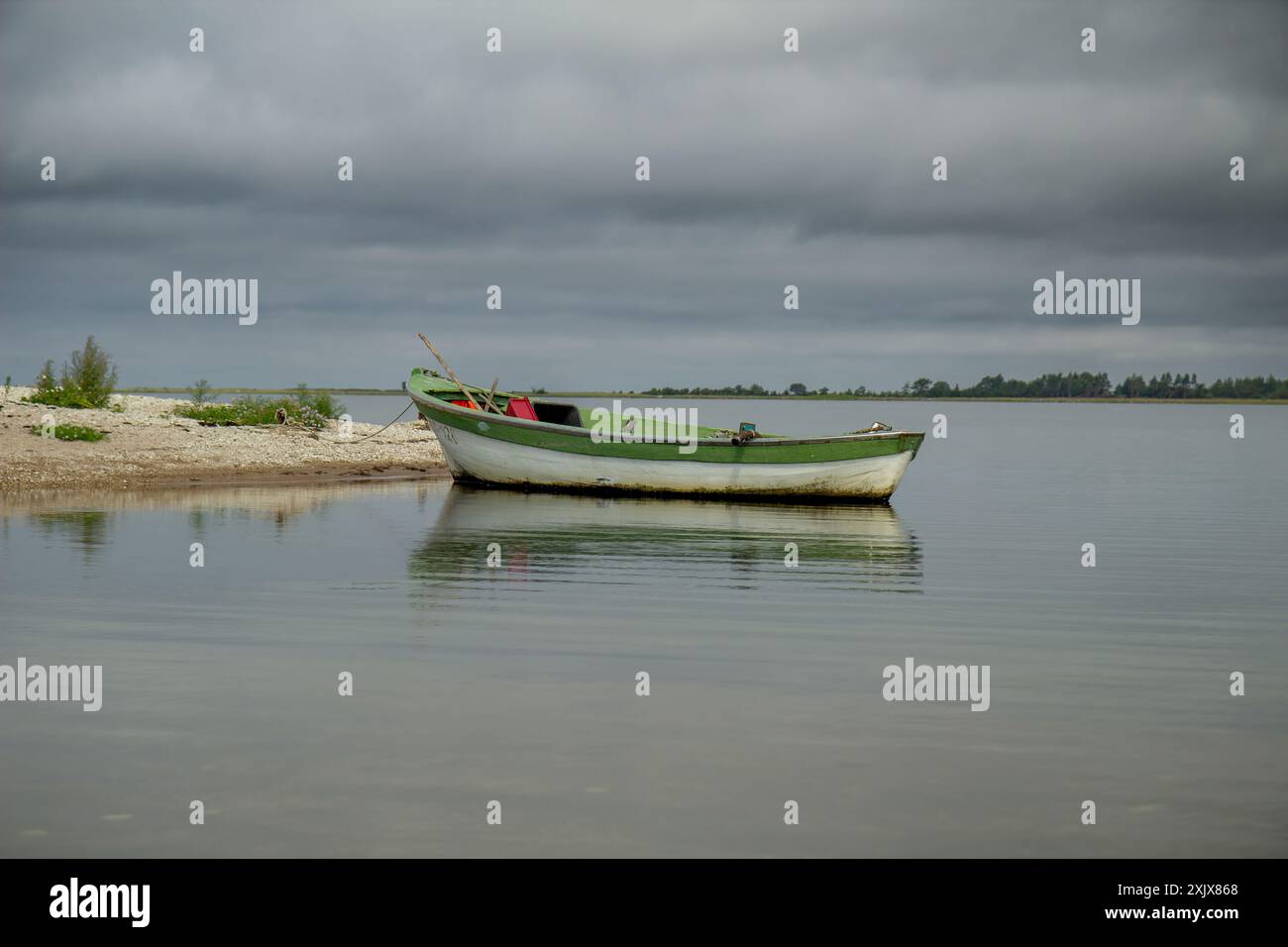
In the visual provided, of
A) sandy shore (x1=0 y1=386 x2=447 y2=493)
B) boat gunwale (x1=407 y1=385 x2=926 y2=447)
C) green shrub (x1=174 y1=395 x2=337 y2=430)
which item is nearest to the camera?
boat gunwale (x1=407 y1=385 x2=926 y2=447)

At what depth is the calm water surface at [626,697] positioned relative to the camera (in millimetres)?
8719

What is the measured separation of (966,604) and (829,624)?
3121 millimetres

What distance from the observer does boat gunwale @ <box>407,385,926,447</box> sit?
110ft

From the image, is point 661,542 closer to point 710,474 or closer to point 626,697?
point 710,474

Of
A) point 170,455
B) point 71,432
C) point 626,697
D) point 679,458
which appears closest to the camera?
point 626,697

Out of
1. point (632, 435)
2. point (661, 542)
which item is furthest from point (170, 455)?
point (661, 542)

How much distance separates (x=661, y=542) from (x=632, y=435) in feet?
29.6

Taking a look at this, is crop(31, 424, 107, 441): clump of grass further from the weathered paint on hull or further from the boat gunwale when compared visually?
the weathered paint on hull

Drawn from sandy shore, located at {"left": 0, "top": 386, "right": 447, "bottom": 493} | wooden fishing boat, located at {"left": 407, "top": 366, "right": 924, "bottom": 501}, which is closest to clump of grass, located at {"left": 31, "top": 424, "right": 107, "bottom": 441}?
sandy shore, located at {"left": 0, "top": 386, "right": 447, "bottom": 493}

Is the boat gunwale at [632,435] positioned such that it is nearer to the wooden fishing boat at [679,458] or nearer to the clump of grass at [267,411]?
the wooden fishing boat at [679,458]

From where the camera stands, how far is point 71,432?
37094mm

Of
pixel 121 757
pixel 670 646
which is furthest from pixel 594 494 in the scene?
pixel 121 757

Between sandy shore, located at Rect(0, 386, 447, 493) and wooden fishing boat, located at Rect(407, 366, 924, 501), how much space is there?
600 cm

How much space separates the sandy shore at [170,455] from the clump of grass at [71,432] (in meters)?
0.25
